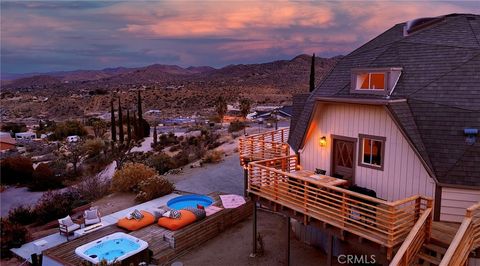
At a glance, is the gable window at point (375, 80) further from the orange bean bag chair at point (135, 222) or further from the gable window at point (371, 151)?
the orange bean bag chair at point (135, 222)

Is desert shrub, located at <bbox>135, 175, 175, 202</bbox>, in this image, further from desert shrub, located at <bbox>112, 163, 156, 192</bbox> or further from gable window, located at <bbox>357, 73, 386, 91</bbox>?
gable window, located at <bbox>357, 73, 386, 91</bbox>

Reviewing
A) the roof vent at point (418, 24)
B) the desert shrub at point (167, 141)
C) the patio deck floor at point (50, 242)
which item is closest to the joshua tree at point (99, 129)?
the desert shrub at point (167, 141)

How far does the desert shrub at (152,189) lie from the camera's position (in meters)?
18.6

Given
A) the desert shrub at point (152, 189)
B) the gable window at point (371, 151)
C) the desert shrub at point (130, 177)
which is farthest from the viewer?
the desert shrub at point (130, 177)

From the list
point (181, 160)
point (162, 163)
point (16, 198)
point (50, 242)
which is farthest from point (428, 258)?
point (16, 198)

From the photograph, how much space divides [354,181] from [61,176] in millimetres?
21257

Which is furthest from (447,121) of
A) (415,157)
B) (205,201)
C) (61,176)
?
(61,176)

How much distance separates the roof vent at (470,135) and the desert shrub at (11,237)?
15414 millimetres

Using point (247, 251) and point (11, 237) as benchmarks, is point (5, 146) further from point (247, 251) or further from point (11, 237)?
point (247, 251)

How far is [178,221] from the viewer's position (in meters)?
14.4

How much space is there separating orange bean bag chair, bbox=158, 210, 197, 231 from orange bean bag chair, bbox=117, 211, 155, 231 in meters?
0.55

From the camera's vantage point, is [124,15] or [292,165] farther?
[124,15]

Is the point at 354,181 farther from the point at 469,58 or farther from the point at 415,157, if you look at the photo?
the point at 469,58

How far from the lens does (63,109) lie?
79688 millimetres
